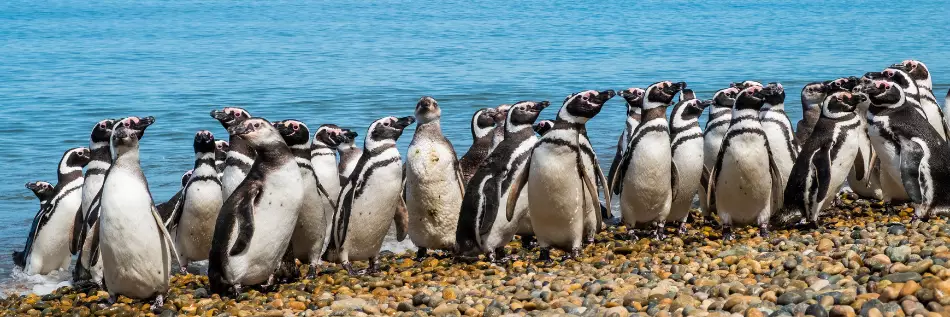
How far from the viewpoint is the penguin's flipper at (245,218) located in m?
6.83

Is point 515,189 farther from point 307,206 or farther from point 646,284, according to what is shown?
point 646,284

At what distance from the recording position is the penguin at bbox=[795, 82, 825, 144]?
10.0 metres

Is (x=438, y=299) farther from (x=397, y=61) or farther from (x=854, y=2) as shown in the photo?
(x=854, y=2)

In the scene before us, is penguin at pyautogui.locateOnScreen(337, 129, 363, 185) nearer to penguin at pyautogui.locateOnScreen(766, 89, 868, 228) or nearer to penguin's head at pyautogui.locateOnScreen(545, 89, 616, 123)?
penguin's head at pyautogui.locateOnScreen(545, 89, 616, 123)

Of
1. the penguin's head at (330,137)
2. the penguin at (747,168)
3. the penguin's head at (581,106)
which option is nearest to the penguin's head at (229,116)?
the penguin's head at (330,137)

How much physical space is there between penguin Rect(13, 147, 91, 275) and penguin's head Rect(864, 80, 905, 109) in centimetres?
574

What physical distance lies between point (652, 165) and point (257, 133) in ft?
9.48

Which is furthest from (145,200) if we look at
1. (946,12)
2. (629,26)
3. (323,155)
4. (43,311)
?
(946,12)

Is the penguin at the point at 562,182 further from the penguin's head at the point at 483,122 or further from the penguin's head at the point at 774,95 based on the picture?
the penguin's head at the point at 774,95

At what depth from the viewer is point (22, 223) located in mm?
11305

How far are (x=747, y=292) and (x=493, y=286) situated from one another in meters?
1.67

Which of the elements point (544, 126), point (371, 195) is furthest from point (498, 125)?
point (371, 195)

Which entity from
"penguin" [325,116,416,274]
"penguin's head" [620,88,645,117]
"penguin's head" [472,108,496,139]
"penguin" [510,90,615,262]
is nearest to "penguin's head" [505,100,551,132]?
"penguin" [510,90,615,262]

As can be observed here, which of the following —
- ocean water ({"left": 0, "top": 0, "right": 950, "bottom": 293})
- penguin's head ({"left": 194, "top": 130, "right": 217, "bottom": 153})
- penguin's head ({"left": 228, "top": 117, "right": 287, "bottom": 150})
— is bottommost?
ocean water ({"left": 0, "top": 0, "right": 950, "bottom": 293})
